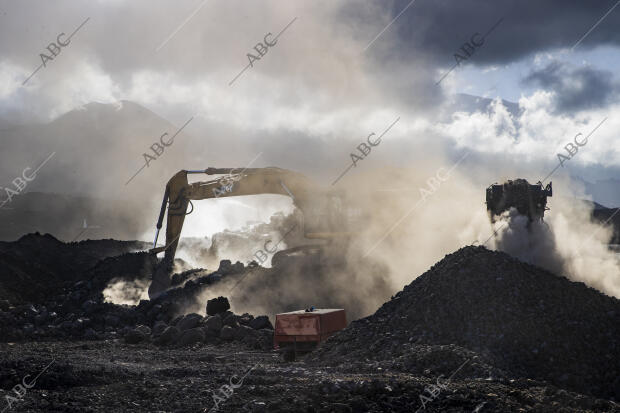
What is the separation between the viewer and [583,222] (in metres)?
25.9

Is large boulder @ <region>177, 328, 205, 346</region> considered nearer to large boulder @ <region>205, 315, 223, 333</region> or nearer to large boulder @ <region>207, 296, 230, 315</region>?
large boulder @ <region>205, 315, 223, 333</region>

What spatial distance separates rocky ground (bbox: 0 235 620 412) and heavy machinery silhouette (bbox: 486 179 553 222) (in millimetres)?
4950

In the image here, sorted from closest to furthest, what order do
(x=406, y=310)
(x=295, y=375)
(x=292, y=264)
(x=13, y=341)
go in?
1. (x=295, y=375)
2. (x=406, y=310)
3. (x=13, y=341)
4. (x=292, y=264)

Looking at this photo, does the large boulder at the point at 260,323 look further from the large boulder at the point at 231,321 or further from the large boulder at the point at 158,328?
the large boulder at the point at 158,328

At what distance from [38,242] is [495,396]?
85.7ft

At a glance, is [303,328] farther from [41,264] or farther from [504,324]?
[41,264]

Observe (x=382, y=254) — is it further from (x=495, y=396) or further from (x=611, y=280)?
(x=495, y=396)

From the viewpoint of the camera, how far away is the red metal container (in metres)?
14.6

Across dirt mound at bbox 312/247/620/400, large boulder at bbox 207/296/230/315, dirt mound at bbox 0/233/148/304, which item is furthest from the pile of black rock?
dirt mound at bbox 0/233/148/304

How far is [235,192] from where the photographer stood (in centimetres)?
2453

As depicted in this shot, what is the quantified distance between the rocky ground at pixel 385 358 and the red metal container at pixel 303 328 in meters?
0.56

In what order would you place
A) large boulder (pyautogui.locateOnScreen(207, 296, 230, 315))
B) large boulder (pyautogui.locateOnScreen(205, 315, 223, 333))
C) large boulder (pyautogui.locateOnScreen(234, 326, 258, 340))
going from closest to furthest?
large boulder (pyautogui.locateOnScreen(234, 326, 258, 340)), large boulder (pyautogui.locateOnScreen(205, 315, 223, 333)), large boulder (pyautogui.locateOnScreen(207, 296, 230, 315))

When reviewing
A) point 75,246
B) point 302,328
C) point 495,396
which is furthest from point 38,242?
point 495,396

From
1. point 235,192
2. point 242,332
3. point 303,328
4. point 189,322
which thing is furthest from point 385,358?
point 235,192
